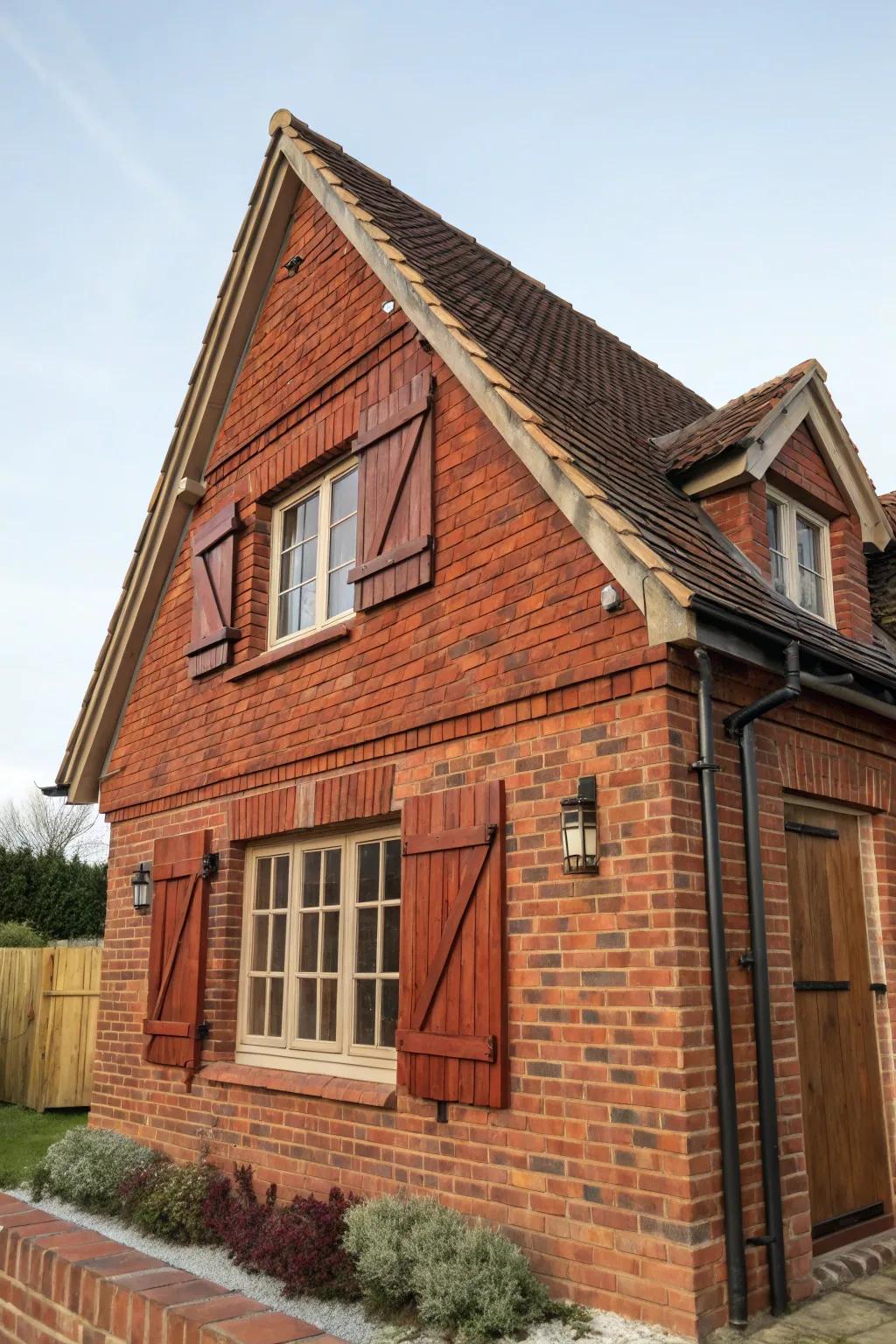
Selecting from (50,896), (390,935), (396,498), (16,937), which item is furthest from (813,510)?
(50,896)

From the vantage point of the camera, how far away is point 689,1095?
4543 millimetres

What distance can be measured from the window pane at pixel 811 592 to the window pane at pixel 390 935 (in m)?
3.38

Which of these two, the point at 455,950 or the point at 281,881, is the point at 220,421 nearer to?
the point at 281,881

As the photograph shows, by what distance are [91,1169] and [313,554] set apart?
4.88 metres

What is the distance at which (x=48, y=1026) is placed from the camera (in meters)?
12.8

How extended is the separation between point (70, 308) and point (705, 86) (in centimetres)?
808

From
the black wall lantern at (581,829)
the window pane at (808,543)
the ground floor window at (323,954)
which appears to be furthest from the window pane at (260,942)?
the window pane at (808,543)

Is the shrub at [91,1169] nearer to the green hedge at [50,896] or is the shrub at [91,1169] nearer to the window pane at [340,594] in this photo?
the window pane at [340,594]

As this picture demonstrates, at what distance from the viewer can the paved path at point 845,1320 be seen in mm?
4293

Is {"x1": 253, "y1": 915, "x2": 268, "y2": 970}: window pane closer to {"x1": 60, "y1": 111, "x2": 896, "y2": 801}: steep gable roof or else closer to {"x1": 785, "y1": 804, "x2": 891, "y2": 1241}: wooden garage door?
{"x1": 60, "y1": 111, "x2": 896, "y2": 801}: steep gable roof

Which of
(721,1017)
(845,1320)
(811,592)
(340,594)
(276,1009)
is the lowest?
(845,1320)

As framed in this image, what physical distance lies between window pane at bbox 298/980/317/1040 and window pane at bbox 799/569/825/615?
168 inches

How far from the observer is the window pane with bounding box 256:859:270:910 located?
314 inches

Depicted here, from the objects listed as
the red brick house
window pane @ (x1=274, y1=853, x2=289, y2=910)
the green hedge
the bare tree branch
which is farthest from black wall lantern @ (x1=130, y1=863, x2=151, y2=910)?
the bare tree branch
